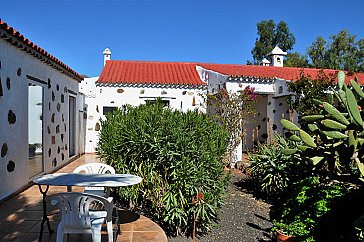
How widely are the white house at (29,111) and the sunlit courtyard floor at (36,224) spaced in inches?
23.2

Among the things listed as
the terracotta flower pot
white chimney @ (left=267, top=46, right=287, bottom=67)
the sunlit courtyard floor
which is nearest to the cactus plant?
the terracotta flower pot

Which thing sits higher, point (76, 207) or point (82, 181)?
point (82, 181)

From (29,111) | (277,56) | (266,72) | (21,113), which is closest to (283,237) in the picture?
(21,113)

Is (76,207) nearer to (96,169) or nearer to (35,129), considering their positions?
(96,169)

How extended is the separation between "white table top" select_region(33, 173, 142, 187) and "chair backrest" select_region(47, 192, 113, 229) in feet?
1.21

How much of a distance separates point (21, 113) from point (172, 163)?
395 centimetres

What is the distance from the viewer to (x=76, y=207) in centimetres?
364

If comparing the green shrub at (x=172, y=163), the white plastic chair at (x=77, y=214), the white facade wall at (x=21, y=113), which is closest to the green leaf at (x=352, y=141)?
the green shrub at (x=172, y=163)

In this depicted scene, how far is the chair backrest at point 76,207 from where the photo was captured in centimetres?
360

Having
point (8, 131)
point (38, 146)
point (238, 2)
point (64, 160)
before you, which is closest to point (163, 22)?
point (238, 2)

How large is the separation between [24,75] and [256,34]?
3659cm

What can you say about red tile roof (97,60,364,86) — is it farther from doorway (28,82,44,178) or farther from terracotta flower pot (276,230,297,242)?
terracotta flower pot (276,230,297,242)

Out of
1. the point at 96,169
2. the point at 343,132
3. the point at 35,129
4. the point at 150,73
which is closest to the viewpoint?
the point at 343,132

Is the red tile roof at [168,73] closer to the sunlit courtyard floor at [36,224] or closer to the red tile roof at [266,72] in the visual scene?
the red tile roof at [266,72]
